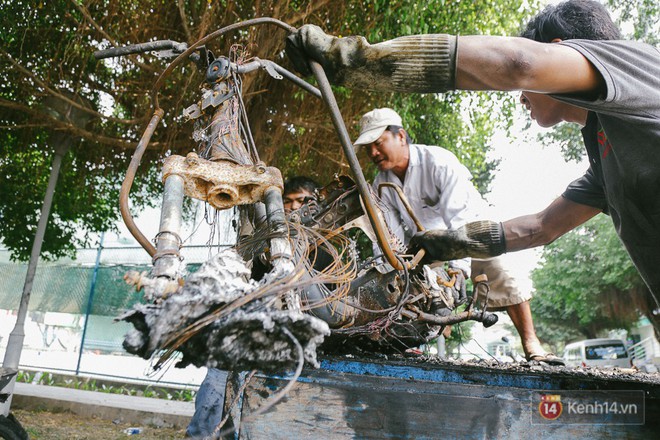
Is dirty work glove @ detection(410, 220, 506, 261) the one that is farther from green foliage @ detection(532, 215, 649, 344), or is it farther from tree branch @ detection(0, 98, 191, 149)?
green foliage @ detection(532, 215, 649, 344)

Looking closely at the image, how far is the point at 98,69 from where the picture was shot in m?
6.03

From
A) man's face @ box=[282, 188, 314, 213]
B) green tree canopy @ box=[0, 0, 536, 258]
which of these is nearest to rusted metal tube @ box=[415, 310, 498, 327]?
man's face @ box=[282, 188, 314, 213]

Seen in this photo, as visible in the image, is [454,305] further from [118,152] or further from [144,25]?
[118,152]

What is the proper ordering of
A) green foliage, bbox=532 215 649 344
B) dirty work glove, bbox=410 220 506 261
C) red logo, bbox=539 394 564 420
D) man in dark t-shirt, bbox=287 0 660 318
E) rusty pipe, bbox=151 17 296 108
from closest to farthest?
man in dark t-shirt, bbox=287 0 660 318, red logo, bbox=539 394 564 420, rusty pipe, bbox=151 17 296 108, dirty work glove, bbox=410 220 506 261, green foliage, bbox=532 215 649 344

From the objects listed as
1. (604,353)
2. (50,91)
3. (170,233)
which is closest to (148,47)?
(170,233)

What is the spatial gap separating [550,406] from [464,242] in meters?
0.86

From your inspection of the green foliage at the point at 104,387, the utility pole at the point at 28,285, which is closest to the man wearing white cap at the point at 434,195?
the utility pole at the point at 28,285

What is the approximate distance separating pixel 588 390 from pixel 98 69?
627 centimetres

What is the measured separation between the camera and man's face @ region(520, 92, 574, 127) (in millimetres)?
1836

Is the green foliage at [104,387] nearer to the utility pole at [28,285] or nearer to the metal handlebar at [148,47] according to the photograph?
the utility pole at [28,285]

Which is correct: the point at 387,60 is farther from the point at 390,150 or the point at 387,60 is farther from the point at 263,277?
the point at 390,150

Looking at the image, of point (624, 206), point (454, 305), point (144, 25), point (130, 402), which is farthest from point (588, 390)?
point (130, 402)

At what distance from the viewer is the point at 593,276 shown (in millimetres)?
19094

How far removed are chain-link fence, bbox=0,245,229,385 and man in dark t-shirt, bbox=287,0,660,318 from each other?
20.8 feet
